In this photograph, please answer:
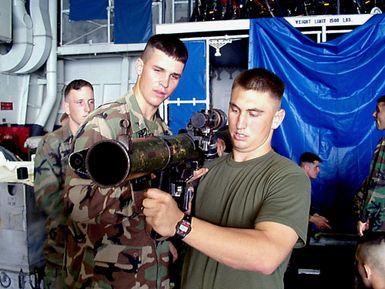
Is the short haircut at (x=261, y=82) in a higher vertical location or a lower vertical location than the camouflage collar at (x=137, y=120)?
higher

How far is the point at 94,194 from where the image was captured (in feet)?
4.96

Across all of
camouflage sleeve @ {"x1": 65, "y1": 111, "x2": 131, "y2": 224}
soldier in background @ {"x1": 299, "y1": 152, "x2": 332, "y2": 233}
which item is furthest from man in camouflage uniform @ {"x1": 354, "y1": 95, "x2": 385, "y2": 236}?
camouflage sleeve @ {"x1": 65, "y1": 111, "x2": 131, "y2": 224}

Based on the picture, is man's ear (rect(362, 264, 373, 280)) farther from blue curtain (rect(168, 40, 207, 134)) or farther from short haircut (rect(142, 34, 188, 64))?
blue curtain (rect(168, 40, 207, 134))

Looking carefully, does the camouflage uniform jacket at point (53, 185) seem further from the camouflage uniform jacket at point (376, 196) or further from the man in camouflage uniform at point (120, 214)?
the camouflage uniform jacket at point (376, 196)

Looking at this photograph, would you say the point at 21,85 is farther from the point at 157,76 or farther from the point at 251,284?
the point at 251,284

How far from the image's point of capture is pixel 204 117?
4.42 ft

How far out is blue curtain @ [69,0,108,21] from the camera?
24.0ft

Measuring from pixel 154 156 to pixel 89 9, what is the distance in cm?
686

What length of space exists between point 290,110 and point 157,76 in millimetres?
2918

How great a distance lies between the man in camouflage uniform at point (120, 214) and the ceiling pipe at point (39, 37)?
6400mm

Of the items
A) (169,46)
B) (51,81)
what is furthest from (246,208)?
(51,81)

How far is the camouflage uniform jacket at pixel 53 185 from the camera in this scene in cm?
227

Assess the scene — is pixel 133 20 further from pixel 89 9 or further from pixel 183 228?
pixel 183 228

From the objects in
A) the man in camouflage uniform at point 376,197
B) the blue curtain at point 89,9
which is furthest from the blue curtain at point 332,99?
the blue curtain at point 89,9
